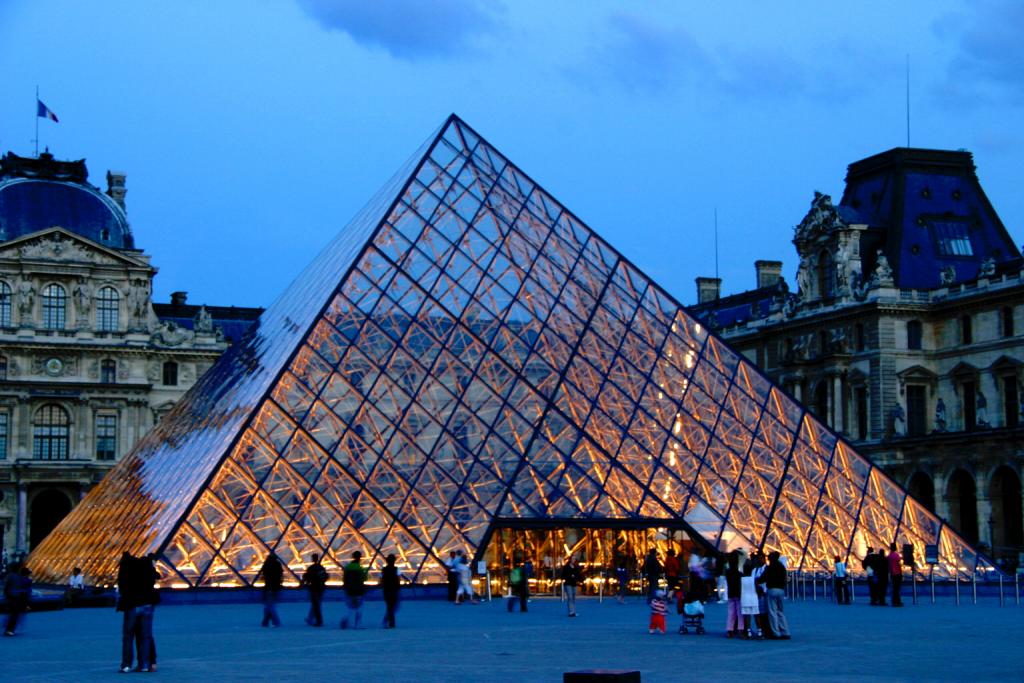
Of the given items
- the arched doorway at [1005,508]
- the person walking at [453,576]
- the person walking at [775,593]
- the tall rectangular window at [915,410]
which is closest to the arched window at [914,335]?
the tall rectangular window at [915,410]

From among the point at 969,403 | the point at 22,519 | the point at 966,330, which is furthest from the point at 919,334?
the point at 22,519

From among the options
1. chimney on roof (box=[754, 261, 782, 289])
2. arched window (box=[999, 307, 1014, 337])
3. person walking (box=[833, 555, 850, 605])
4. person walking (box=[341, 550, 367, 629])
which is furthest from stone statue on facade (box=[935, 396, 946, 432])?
person walking (box=[341, 550, 367, 629])

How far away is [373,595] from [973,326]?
1444 inches

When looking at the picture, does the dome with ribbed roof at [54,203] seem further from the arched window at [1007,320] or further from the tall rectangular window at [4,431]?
the arched window at [1007,320]

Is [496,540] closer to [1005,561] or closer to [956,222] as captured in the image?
[1005,561]

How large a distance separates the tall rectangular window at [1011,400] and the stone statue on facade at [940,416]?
2.20 meters

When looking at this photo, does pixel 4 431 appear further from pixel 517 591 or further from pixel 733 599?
pixel 733 599

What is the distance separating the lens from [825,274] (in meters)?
65.1

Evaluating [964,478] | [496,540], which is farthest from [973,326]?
[496,540]

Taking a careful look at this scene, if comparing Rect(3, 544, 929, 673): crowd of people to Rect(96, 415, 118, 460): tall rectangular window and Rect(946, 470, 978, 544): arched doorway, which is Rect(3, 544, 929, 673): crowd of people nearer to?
Rect(946, 470, 978, 544): arched doorway

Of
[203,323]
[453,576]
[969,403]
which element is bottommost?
[453,576]

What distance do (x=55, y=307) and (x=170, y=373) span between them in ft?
16.6

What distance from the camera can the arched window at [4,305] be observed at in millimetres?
65000

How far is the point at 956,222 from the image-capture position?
6494cm
